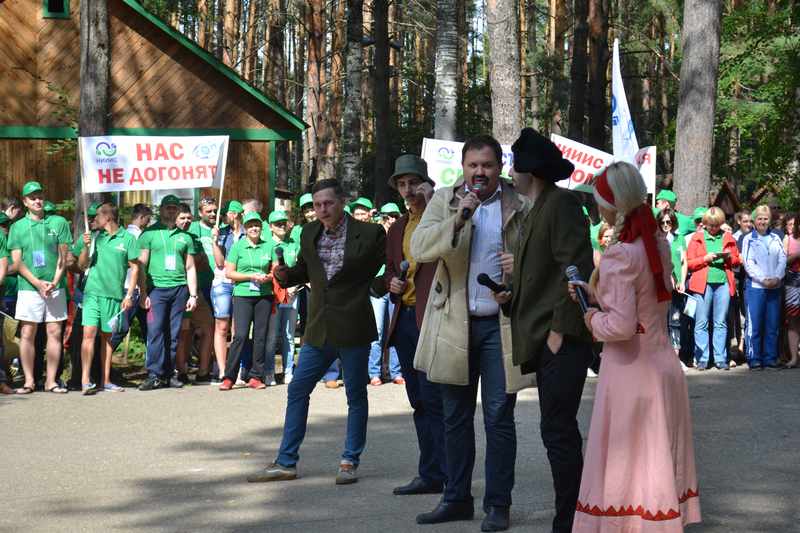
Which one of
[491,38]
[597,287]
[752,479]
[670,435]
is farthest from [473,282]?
[491,38]

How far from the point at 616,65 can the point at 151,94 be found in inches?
394

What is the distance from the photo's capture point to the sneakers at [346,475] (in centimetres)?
869

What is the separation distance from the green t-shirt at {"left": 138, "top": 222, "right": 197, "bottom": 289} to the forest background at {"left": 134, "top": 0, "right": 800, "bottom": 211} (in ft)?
14.7

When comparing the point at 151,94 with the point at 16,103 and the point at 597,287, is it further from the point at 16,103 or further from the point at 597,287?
the point at 597,287

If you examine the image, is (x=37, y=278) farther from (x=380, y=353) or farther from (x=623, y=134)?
(x=623, y=134)

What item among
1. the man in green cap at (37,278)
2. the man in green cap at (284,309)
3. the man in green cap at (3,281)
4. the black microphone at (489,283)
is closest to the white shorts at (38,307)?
the man in green cap at (37,278)

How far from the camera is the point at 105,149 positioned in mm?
15789

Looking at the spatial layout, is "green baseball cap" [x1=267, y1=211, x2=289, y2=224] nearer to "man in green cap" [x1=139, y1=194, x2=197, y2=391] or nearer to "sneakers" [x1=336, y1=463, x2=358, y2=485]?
"man in green cap" [x1=139, y1=194, x2=197, y2=391]

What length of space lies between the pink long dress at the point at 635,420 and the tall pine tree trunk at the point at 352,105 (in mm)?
18608

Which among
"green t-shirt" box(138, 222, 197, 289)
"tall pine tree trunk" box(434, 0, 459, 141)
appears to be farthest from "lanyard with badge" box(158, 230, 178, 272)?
"tall pine tree trunk" box(434, 0, 459, 141)

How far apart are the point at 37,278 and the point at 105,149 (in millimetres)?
2529

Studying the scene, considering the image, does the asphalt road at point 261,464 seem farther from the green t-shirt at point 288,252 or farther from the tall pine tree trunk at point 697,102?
the tall pine tree trunk at point 697,102

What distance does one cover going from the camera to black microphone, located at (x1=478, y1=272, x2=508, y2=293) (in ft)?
22.6

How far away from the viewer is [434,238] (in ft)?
23.7
